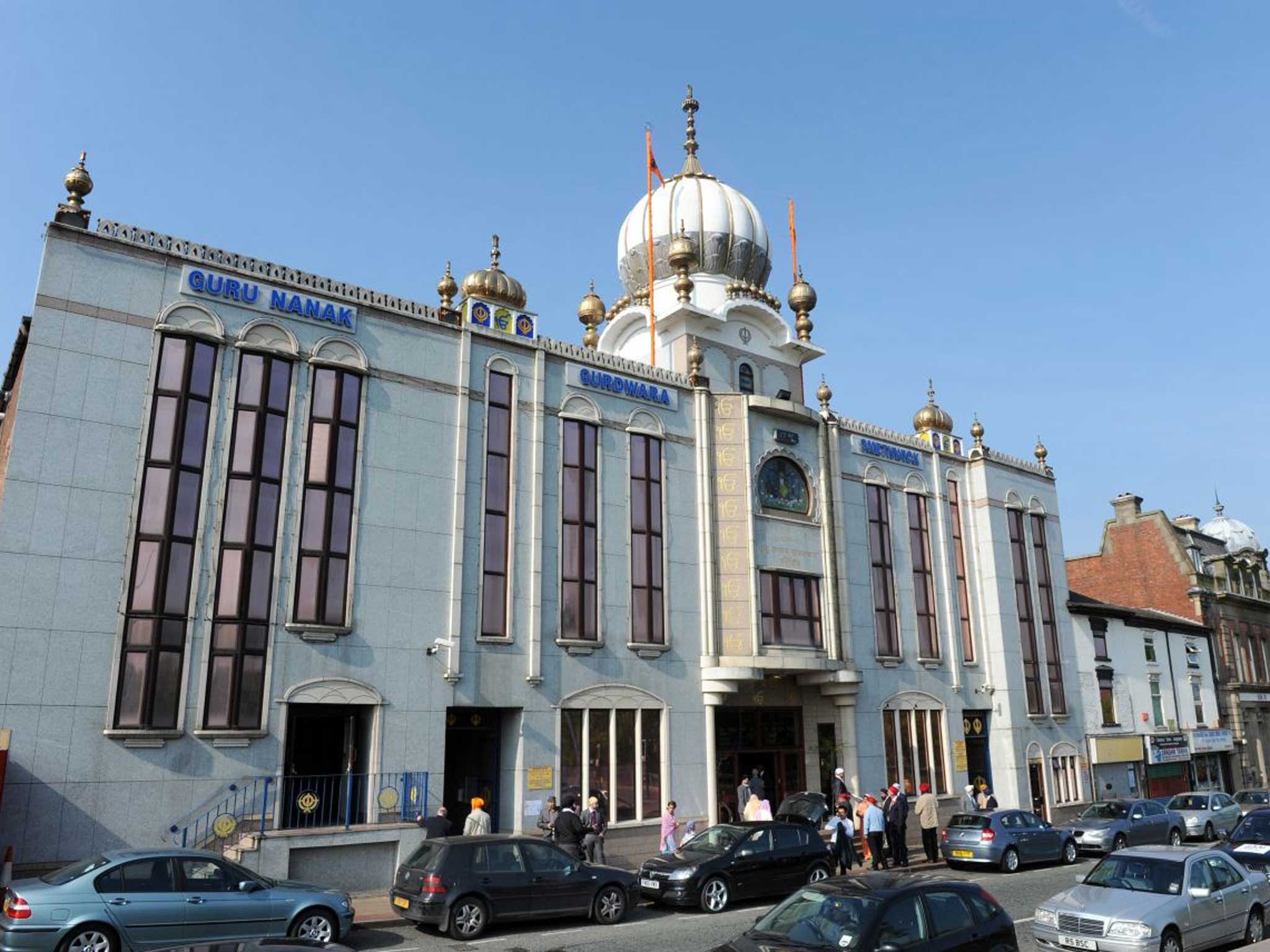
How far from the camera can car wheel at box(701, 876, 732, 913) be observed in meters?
17.4

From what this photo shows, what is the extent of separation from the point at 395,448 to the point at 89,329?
22.2 ft

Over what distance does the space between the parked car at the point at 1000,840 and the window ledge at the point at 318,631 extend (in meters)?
15.5

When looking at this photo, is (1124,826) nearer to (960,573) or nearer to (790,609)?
(790,609)

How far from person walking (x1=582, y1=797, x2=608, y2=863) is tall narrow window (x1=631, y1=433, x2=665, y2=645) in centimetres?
568

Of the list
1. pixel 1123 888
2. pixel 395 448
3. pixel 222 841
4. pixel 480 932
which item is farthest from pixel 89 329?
pixel 1123 888

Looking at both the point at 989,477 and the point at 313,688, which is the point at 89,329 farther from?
the point at 989,477

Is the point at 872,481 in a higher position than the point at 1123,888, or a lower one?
higher

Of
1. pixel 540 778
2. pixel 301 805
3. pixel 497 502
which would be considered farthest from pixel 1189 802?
pixel 301 805

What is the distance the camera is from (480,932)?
49.7ft

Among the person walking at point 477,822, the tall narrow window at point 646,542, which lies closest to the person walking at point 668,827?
the tall narrow window at point 646,542

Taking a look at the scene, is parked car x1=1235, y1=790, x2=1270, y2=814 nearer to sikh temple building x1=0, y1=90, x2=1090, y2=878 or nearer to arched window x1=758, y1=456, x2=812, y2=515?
sikh temple building x1=0, y1=90, x2=1090, y2=878

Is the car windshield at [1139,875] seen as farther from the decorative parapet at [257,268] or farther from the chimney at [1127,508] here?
the chimney at [1127,508]

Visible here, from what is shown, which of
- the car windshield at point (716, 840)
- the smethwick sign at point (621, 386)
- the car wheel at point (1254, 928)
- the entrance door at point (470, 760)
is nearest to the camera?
the car wheel at point (1254, 928)

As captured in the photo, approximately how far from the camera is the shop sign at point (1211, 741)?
43688 mm
